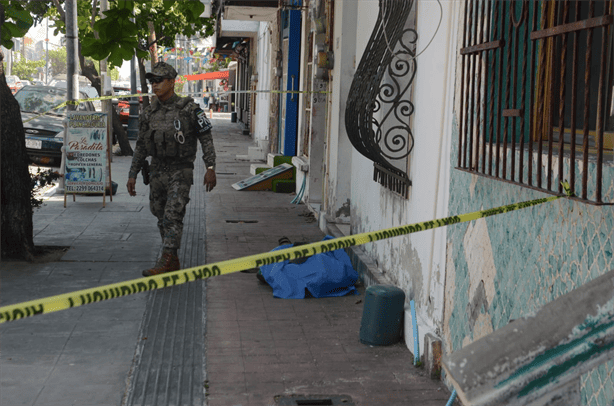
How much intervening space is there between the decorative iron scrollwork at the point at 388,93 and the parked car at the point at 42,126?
9.33m

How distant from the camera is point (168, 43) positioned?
89.1ft

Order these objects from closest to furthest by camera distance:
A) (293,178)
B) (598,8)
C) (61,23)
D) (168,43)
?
(598,8)
(293,178)
(61,23)
(168,43)

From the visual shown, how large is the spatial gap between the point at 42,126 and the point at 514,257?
46.3ft

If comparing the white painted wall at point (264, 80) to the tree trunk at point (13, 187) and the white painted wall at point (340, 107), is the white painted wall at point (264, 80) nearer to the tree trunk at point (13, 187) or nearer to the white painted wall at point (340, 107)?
the white painted wall at point (340, 107)

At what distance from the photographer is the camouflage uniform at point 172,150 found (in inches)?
282

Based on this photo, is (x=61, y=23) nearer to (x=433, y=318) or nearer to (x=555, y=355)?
(x=433, y=318)

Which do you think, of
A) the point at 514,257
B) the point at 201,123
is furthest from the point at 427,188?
the point at 201,123

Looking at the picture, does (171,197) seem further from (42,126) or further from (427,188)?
A: (42,126)

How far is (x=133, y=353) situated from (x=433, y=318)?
1.98 meters

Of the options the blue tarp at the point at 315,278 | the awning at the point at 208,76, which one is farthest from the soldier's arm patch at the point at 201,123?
the awning at the point at 208,76

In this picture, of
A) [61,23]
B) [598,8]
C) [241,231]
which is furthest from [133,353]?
[61,23]

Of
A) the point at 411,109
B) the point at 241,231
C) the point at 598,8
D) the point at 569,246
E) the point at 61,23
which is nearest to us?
the point at 569,246

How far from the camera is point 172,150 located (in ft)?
23.5

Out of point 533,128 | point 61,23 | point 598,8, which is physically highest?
point 61,23
